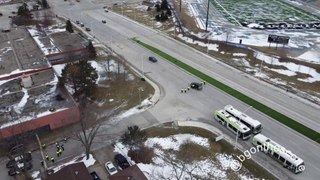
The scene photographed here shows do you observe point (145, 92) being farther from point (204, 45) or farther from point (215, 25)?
point (215, 25)

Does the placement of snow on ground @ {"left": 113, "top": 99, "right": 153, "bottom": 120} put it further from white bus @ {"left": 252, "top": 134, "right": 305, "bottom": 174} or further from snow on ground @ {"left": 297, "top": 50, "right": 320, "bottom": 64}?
snow on ground @ {"left": 297, "top": 50, "right": 320, "bottom": 64}

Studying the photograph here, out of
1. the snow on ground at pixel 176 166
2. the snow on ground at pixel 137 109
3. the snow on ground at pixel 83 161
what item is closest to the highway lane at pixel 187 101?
the snow on ground at pixel 137 109

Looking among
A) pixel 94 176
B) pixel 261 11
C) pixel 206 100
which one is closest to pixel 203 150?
pixel 206 100

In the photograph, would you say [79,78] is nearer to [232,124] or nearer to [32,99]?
[32,99]

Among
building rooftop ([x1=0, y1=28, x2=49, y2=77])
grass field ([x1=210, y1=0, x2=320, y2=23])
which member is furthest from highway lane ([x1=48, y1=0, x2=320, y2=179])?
grass field ([x1=210, y1=0, x2=320, y2=23])

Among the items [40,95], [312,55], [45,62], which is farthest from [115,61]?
[312,55]
